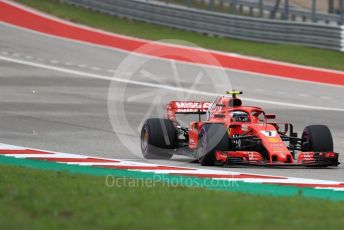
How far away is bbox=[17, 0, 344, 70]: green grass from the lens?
114ft

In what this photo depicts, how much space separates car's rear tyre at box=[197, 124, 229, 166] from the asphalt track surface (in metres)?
0.46

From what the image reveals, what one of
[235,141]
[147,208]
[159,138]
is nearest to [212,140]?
[235,141]

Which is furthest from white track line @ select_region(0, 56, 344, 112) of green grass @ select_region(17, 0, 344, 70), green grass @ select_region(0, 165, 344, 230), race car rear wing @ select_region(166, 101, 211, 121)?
green grass @ select_region(0, 165, 344, 230)

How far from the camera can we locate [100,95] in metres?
A: 27.1

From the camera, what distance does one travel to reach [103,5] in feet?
145

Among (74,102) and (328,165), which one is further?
(74,102)

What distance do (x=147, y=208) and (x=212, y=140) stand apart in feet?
19.7

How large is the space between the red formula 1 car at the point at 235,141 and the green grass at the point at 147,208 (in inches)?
144

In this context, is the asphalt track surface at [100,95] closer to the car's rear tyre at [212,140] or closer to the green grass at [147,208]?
the car's rear tyre at [212,140]

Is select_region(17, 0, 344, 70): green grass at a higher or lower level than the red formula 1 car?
higher

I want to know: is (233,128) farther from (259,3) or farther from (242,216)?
(259,3)

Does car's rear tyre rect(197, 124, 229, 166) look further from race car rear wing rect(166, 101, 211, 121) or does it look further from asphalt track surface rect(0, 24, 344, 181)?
race car rear wing rect(166, 101, 211, 121)

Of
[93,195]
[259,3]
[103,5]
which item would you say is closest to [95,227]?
[93,195]

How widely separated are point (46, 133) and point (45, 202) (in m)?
9.97
